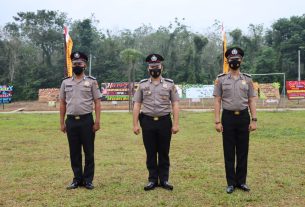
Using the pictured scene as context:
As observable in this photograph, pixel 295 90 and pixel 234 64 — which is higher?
pixel 234 64

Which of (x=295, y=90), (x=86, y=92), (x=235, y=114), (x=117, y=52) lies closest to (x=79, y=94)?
(x=86, y=92)

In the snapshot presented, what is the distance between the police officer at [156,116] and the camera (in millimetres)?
5152

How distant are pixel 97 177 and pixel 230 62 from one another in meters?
2.65

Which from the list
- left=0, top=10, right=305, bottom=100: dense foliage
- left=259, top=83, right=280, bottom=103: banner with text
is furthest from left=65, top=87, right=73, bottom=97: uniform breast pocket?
left=0, top=10, right=305, bottom=100: dense foliage

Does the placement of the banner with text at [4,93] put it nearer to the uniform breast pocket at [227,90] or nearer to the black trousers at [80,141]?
the black trousers at [80,141]

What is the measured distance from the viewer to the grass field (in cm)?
478

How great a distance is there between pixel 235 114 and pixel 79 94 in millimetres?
2036

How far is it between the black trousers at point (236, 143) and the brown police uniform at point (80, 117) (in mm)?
1764

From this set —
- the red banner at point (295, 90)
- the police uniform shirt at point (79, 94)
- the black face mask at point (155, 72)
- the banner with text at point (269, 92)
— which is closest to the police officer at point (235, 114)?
the black face mask at point (155, 72)

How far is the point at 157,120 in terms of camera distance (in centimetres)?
516

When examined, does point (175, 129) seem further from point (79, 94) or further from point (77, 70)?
point (77, 70)

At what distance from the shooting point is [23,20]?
46031 millimetres

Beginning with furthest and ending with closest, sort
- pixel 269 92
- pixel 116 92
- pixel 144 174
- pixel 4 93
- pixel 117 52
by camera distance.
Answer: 1. pixel 117 52
2. pixel 4 93
3. pixel 116 92
4. pixel 269 92
5. pixel 144 174

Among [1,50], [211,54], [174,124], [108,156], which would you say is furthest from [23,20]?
[174,124]
